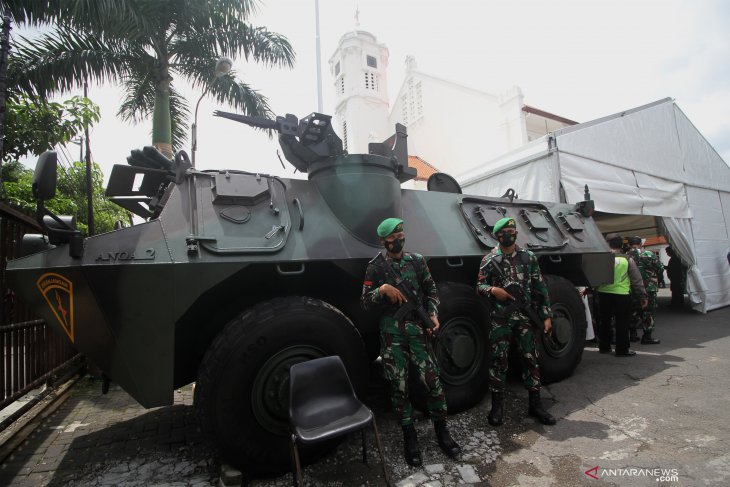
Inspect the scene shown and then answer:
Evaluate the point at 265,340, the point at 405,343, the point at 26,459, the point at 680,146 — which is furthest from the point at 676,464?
the point at 680,146

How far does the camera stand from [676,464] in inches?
104

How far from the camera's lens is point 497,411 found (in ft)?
11.1

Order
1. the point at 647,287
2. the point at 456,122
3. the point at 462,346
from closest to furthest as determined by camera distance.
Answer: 1. the point at 462,346
2. the point at 647,287
3. the point at 456,122

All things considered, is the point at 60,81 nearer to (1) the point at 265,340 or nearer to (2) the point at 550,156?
(1) the point at 265,340

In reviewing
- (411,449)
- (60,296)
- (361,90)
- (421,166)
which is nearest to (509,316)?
(411,449)

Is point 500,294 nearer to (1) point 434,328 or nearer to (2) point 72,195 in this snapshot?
(1) point 434,328

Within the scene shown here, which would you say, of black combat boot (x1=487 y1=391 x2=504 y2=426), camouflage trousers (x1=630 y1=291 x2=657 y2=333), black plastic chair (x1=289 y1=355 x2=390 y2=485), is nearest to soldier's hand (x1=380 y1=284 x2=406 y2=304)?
black plastic chair (x1=289 y1=355 x2=390 y2=485)

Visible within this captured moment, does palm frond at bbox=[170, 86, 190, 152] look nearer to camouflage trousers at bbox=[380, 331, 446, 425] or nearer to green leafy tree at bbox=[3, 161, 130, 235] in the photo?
green leafy tree at bbox=[3, 161, 130, 235]

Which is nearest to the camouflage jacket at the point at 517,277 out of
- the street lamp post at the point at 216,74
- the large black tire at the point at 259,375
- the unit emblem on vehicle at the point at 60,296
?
the large black tire at the point at 259,375

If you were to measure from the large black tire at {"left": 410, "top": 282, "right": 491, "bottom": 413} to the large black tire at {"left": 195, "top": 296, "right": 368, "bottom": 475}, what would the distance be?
1.11 meters

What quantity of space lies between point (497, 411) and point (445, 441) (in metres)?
0.75

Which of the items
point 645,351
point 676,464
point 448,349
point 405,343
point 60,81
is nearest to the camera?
point 676,464

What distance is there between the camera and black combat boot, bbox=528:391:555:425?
132 inches

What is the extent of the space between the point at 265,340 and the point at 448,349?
1.68 meters
